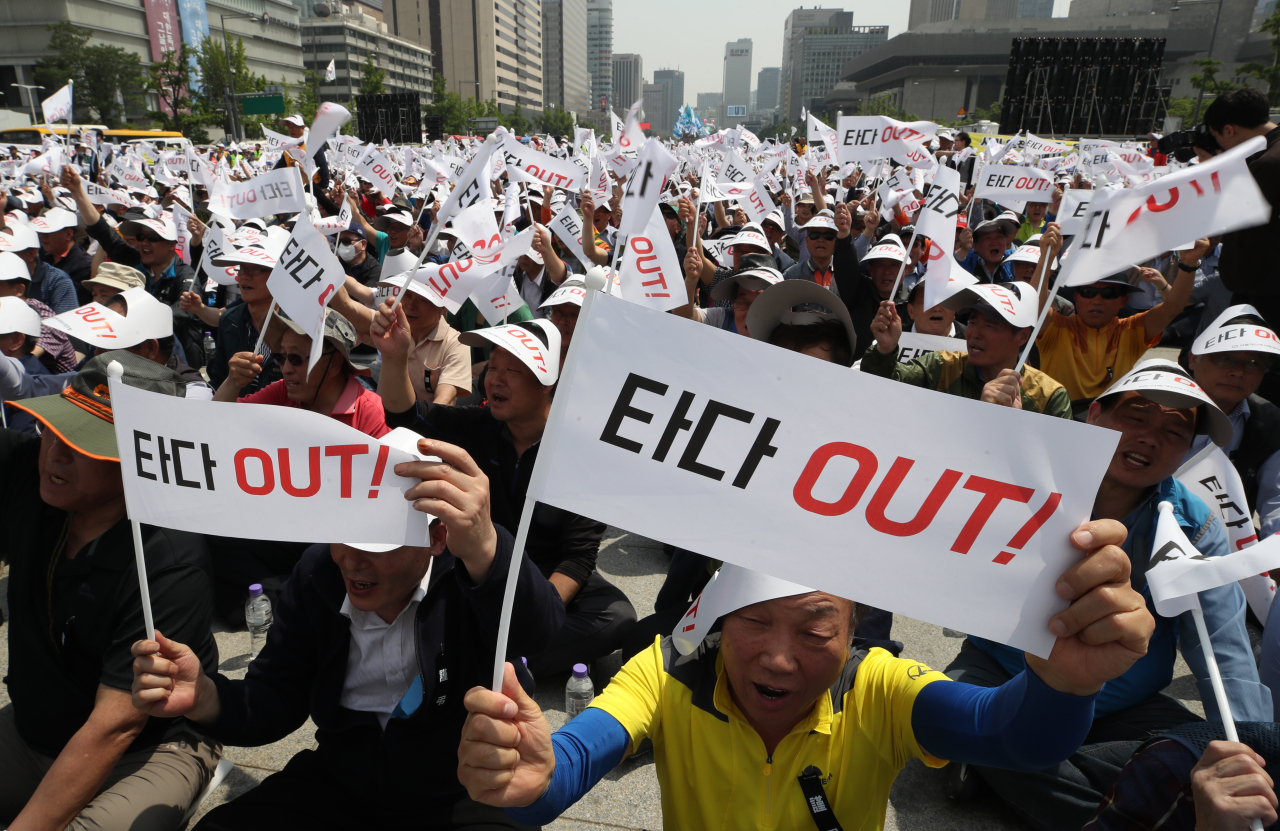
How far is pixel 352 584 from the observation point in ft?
7.10

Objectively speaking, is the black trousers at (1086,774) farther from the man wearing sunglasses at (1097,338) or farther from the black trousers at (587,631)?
the man wearing sunglasses at (1097,338)

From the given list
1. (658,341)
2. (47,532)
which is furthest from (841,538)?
(47,532)

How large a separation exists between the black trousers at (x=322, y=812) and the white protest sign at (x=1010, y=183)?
7702mm

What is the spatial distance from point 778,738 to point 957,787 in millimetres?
1481

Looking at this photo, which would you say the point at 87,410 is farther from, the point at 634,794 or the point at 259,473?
the point at 634,794

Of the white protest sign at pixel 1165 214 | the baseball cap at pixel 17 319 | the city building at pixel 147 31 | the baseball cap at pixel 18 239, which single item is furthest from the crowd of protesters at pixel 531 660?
the city building at pixel 147 31

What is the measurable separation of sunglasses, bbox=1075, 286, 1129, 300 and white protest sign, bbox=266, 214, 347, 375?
14.5ft

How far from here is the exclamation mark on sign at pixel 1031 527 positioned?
1.26 m

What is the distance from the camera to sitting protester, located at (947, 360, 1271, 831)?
2.55 meters

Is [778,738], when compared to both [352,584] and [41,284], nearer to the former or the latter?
[352,584]

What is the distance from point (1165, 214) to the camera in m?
2.85

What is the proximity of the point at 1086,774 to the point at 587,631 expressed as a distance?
195 cm

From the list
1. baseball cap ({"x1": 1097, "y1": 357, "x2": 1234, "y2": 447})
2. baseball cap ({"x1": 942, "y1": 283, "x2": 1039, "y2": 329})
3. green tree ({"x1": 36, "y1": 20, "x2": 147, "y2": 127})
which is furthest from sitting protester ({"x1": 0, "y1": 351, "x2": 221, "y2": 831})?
green tree ({"x1": 36, "y1": 20, "x2": 147, "y2": 127})

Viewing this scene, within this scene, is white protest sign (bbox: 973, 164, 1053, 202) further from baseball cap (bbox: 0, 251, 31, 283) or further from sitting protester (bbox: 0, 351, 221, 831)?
baseball cap (bbox: 0, 251, 31, 283)
